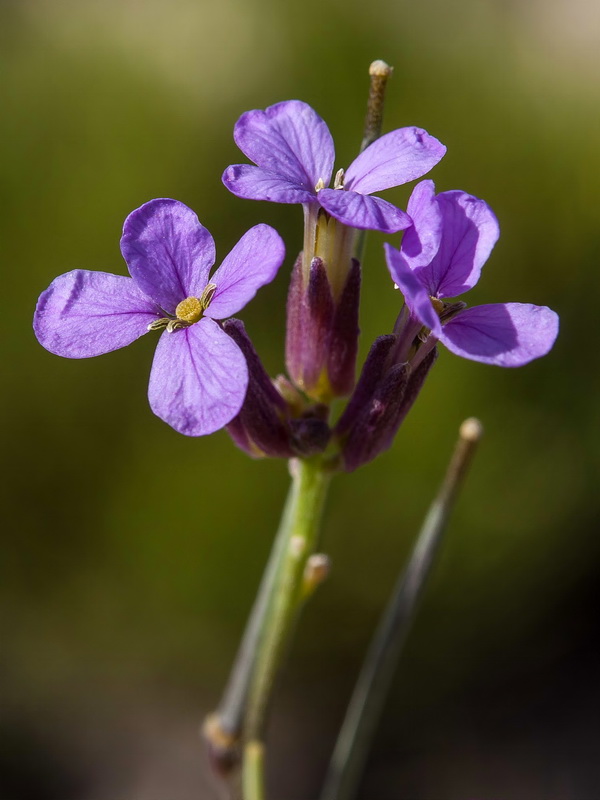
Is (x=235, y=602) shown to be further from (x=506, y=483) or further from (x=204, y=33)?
(x=204, y=33)

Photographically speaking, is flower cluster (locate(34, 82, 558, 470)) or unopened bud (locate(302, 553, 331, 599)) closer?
flower cluster (locate(34, 82, 558, 470))

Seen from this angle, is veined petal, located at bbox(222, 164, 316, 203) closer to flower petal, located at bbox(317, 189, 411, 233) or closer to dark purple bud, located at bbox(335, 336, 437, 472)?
flower petal, located at bbox(317, 189, 411, 233)

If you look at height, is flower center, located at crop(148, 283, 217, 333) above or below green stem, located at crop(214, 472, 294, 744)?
above

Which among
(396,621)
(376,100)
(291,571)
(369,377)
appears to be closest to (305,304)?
(369,377)

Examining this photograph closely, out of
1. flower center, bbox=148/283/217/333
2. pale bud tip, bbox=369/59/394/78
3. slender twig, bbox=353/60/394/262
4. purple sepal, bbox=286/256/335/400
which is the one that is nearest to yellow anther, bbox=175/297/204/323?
flower center, bbox=148/283/217/333

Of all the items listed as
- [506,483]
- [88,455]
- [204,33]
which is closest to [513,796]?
[506,483]

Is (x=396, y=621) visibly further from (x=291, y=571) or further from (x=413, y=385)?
(x=413, y=385)
